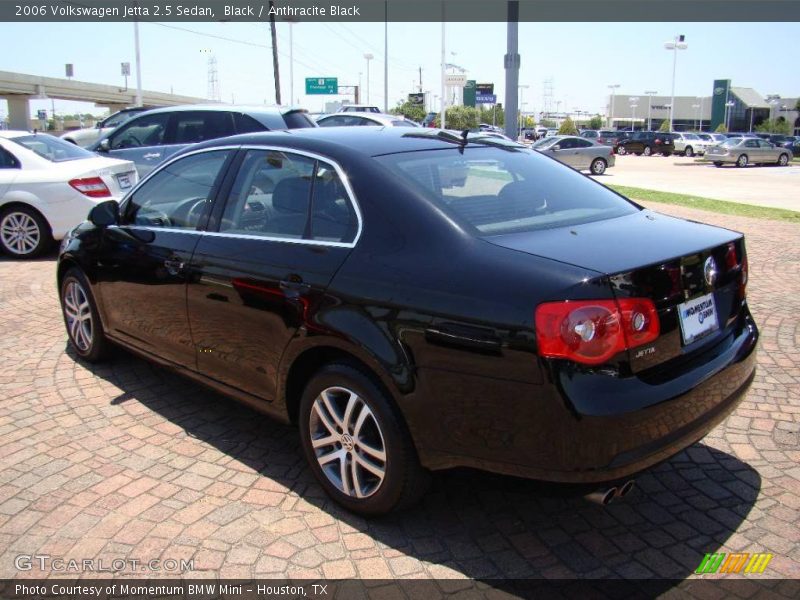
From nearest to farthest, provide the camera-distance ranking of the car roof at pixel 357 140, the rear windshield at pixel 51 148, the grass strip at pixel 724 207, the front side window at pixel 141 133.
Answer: the car roof at pixel 357 140, the rear windshield at pixel 51 148, the front side window at pixel 141 133, the grass strip at pixel 724 207

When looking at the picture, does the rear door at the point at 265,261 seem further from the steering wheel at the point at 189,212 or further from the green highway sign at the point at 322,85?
the green highway sign at the point at 322,85

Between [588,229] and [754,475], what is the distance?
1609mm

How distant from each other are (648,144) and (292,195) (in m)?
49.6

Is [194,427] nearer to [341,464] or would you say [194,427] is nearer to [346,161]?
[341,464]

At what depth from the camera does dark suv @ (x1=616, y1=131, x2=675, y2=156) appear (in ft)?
158

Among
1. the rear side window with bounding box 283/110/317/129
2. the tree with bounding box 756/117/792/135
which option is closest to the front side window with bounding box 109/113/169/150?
the rear side window with bounding box 283/110/317/129

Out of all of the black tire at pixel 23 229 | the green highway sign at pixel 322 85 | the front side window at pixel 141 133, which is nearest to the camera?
the black tire at pixel 23 229

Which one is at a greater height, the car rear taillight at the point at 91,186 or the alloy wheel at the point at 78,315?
the car rear taillight at the point at 91,186

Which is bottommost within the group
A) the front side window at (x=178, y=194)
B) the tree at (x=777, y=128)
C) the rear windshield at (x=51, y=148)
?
the front side window at (x=178, y=194)

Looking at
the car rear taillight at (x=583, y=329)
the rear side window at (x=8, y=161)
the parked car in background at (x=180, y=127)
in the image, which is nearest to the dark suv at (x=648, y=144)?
the parked car in background at (x=180, y=127)

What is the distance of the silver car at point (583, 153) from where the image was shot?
2809 cm

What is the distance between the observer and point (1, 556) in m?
2.96

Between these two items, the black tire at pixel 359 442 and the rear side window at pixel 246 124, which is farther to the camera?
the rear side window at pixel 246 124

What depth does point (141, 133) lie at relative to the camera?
1141 cm
